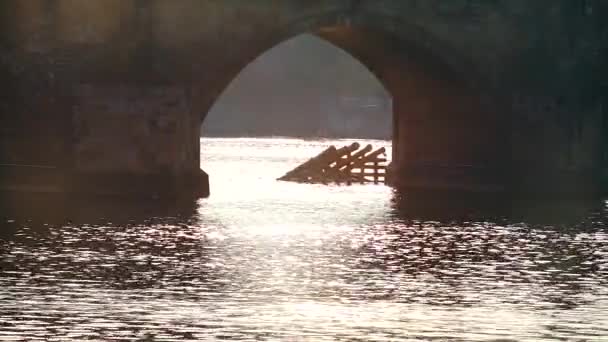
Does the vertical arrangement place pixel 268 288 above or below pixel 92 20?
below

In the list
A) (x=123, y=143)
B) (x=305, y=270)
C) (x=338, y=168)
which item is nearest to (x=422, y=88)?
(x=338, y=168)

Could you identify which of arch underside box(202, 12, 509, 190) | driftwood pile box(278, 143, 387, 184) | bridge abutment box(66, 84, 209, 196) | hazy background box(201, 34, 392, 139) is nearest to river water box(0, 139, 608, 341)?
bridge abutment box(66, 84, 209, 196)

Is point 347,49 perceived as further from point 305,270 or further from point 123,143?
point 305,270

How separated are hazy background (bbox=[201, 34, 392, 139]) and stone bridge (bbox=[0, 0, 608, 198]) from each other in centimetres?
8069

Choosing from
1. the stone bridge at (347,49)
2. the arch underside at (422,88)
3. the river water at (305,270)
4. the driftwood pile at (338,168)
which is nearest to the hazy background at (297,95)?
the driftwood pile at (338,168)

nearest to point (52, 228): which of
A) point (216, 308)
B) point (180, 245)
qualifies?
point (180, 245)

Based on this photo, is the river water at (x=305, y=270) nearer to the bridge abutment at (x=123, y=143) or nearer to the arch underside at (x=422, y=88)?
the bridge abutment at (x=123, y=143)

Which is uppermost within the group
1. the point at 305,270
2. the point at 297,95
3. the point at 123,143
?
the point at 297,95

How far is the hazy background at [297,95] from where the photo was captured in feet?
431

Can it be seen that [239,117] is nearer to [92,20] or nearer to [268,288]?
[92,20]

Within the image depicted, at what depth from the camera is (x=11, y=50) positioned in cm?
4169

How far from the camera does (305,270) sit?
28.5m

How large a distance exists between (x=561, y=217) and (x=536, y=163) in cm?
702

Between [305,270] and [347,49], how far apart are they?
23.1 metres
